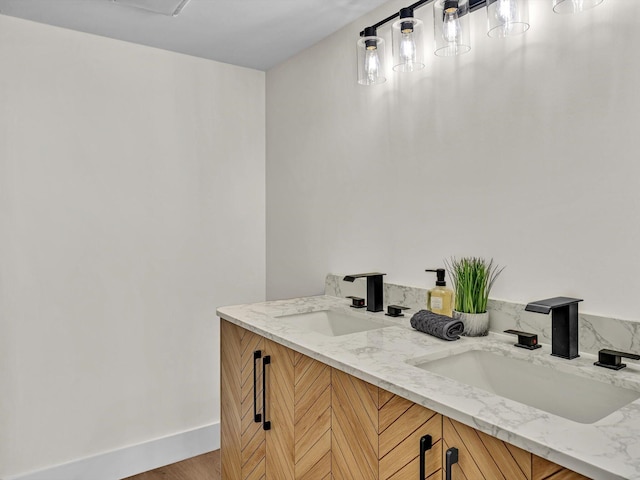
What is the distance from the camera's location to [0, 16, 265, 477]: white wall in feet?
7.52

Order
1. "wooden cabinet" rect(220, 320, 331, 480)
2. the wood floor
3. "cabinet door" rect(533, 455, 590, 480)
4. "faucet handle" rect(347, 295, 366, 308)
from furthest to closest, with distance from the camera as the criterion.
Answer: the wood floor
"faucet handle" rect(347, 295, 366, 308)
"wooden cabinet" rect(220, 320, 331, 480)
"cabinet door" rect(533, 455, 590, 480)

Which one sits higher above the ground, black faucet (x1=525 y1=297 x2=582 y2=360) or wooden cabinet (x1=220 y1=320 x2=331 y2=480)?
black faucet (x1=525 y1=297 x2=582 y2=360)

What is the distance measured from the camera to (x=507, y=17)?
147 cm

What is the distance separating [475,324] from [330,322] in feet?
2.38

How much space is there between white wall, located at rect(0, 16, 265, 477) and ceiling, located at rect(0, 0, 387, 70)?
13 cm

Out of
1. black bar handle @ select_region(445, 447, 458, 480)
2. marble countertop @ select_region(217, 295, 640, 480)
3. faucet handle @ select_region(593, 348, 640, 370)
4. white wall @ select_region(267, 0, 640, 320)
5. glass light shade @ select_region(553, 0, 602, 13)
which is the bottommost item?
black bar handle @ select_region(445, 447, 458, 480)

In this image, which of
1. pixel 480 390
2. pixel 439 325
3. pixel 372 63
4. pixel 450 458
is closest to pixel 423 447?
pixel 450 458

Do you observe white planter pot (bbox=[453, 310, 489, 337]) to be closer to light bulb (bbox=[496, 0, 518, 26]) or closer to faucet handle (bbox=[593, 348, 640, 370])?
faucet handle (bbox=[593, 348, 640, 370])

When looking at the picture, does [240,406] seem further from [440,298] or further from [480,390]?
[480,390]

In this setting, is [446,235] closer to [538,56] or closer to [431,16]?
[538,56]

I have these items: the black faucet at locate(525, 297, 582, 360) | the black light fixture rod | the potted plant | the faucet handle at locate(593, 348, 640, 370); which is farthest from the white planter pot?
→ the black light fixture rod

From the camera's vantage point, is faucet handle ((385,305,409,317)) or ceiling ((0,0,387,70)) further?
ceiling ((0,0,387,70))

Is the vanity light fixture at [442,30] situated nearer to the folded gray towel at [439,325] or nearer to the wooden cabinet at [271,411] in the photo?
the folded gray towel at [439,325]

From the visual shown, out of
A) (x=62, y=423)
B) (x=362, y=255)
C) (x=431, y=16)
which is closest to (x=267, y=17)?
(x=431, y=16)
